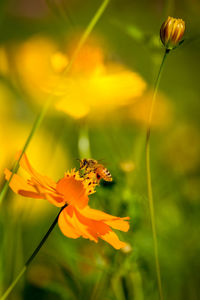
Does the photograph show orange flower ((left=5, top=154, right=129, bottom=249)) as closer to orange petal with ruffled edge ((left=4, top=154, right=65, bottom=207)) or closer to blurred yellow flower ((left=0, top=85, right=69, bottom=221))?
orange petal with ruffled edge ((left=4, top=154, right=65, bottom=207))

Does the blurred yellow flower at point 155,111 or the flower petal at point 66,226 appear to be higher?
the blurred yellow flower at point 155,111

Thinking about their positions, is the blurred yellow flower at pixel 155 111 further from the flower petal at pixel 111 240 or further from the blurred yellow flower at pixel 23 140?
the flower petal at pixel 111 240

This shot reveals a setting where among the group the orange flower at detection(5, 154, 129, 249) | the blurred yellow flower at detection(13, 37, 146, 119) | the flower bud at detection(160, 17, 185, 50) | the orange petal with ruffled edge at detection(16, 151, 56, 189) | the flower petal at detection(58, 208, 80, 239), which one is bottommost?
the flower petal at detection(58, 208, 80, 239)

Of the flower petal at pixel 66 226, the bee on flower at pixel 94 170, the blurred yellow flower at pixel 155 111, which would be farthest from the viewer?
the blurred yellow flower at pixel 155 111

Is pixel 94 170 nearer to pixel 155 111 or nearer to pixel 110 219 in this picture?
pixel 110 219

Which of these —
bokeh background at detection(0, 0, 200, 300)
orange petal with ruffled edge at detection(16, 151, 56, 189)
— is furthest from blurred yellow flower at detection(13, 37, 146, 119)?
orange petal with ruffled edge at detection(16, 151, 56, 189)

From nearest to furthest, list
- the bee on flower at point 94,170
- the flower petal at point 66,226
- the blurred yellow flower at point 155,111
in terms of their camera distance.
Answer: the flower petal at point 66,226 → the bee on flower at point 94,170 → the blurred yellow flower at point 155,111

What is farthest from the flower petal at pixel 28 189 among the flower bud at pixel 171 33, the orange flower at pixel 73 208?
the flower bud at pixel 171 33

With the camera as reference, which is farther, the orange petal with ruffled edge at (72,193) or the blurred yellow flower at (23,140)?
the blurred yellow flower at (23,140)
